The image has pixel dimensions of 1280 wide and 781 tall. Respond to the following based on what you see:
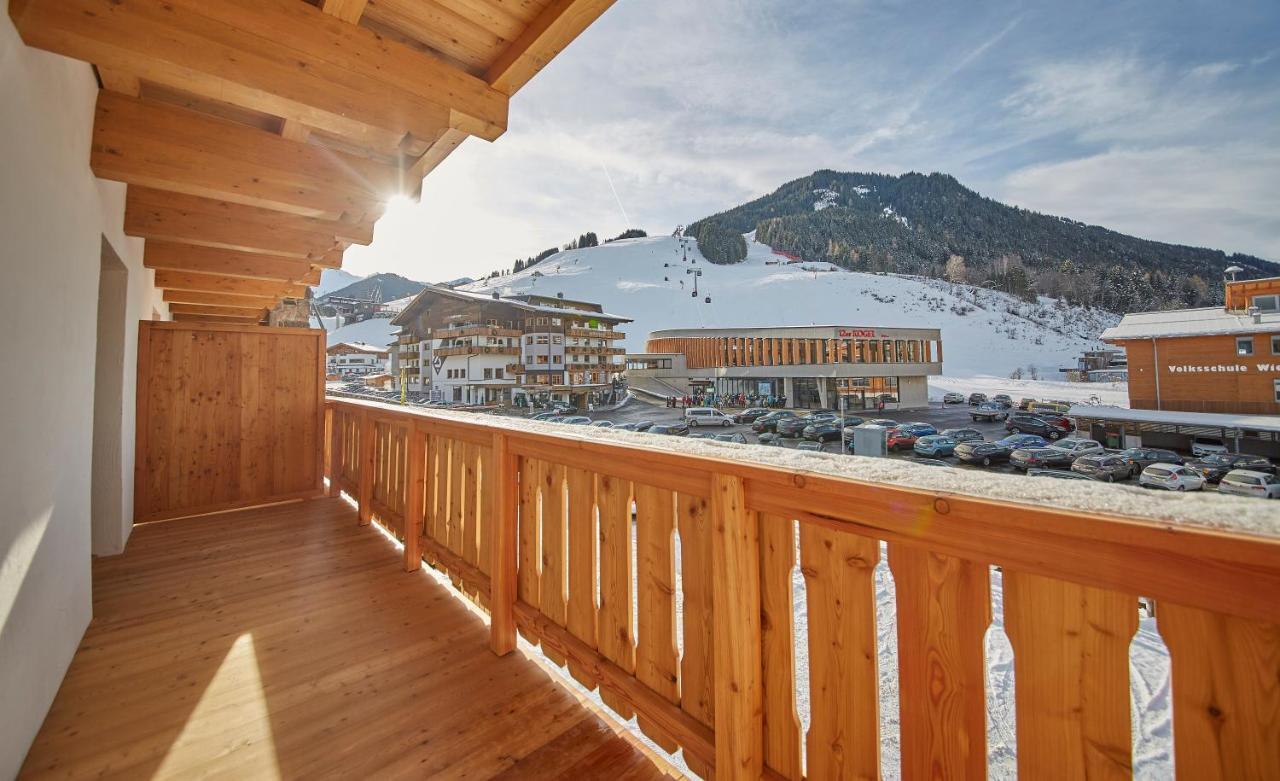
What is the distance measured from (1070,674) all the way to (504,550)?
6.31ft

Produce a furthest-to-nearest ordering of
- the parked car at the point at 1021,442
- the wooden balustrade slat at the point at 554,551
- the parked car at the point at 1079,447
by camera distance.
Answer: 1. the parked car at the point at 1021,442
2. the parked car at the point at 1079,447
3. the wooden balustrade slat at the point at 554,551

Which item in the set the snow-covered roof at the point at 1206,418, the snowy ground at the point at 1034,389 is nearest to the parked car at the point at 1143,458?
Answer: the snow-covered roof at the point at 1206,418

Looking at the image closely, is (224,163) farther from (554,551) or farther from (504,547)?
(554,551)

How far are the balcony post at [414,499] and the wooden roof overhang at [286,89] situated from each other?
138cm

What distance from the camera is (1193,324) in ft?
37.4

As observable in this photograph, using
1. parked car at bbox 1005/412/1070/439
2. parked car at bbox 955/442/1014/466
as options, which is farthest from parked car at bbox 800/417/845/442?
parked car at bbox 1005/412/1070/439

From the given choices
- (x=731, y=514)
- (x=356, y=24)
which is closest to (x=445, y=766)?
(x=731, y=514)

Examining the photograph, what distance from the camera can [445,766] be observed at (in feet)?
5.18

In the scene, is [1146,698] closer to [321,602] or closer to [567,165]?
[321,602]

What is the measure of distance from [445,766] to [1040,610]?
1694 mm

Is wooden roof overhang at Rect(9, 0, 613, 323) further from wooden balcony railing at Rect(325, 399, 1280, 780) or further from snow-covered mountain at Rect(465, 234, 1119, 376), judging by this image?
snow-covered mountain at Rect(465, 234, 1119, 376)

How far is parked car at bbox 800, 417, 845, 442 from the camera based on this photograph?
19.8m

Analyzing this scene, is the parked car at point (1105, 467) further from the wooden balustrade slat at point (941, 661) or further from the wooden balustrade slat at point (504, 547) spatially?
the wooden balustrade slat at point (941, 661)

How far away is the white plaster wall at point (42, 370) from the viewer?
145 cm
